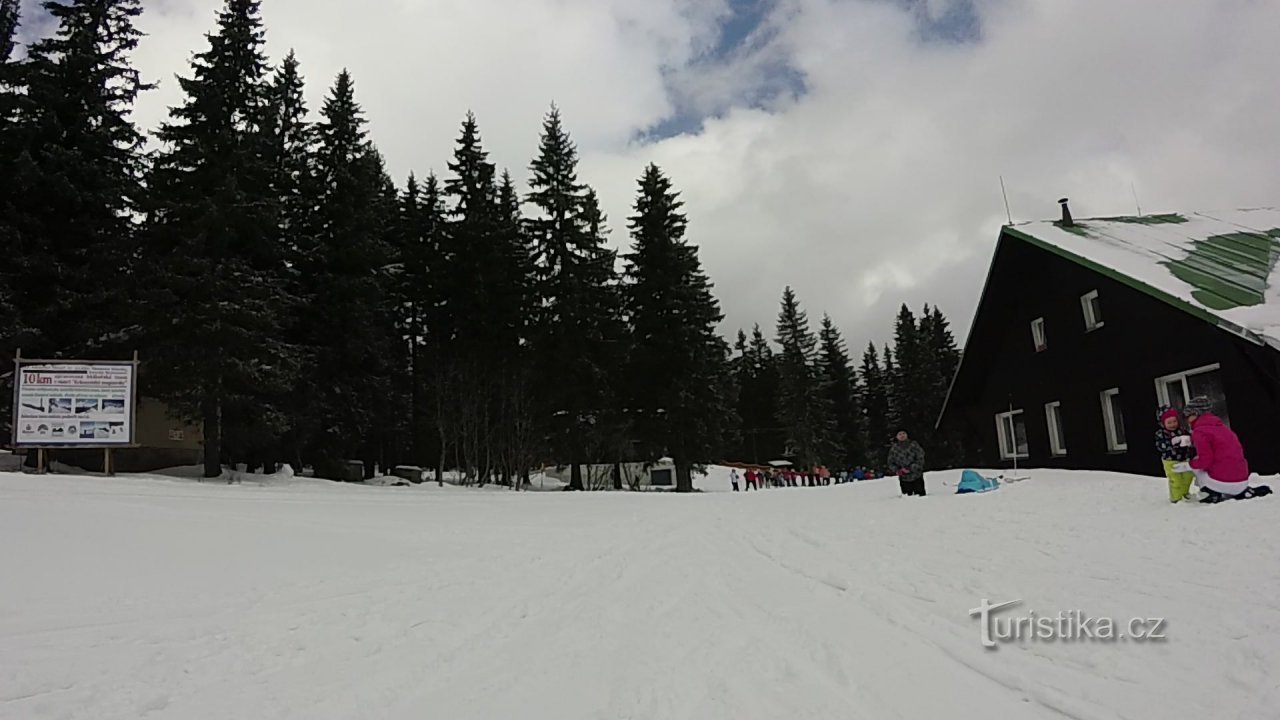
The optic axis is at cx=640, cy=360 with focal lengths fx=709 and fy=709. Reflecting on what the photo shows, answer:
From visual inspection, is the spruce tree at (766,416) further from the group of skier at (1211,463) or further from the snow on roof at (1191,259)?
the group of skier at (1211,463)

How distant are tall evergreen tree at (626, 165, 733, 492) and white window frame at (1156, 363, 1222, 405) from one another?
19.1m

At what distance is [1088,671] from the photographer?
157 inches

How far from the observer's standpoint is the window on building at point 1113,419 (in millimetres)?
15953

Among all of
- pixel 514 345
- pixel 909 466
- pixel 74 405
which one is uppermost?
pixel 514 345

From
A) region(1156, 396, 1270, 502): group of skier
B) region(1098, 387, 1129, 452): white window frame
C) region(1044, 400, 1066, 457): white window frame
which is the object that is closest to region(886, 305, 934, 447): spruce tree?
region(1044, 400, 1066, 457): white window frame

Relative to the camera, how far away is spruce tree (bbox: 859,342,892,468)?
235 feet

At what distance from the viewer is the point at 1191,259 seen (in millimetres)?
15219

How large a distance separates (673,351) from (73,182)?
22.1m

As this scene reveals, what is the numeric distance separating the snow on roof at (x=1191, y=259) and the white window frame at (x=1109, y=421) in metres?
3.04

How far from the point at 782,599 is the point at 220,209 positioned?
1912cm

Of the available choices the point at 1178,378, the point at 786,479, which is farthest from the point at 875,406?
the point at 1178,378

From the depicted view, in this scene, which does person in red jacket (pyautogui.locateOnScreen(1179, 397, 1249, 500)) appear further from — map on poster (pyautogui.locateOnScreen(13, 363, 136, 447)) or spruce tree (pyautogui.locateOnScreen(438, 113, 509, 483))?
spruce tree (pyautogui.locateOnScreen(438, 113, 509, 483))

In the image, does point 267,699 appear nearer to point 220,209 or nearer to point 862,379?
point 220,209

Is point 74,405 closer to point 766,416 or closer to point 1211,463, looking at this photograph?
point 1211,463
